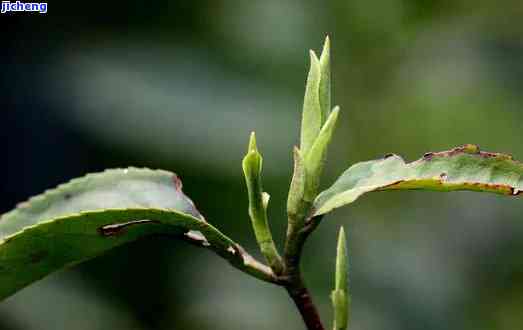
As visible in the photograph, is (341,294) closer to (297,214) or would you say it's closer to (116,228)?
Result: (297,214)

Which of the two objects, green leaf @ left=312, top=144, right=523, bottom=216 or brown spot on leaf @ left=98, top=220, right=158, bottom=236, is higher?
green leaf @ left=312, top=144, right=523, bottom=216

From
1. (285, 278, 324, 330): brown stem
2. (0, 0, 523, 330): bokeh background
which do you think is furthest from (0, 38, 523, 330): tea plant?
(0, 0, 523, 330): bokeh background

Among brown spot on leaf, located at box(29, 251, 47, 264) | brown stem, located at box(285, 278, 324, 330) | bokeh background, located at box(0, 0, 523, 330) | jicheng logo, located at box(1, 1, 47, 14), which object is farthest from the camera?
bokeh background, located at box(0, 0, 523, 330)

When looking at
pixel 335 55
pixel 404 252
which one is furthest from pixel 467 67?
pixel 404 252

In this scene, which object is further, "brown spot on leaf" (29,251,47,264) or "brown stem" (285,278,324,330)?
"brown spot on leaf" (29,251,47,264)

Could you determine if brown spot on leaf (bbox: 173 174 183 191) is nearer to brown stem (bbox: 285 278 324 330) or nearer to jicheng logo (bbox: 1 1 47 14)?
brown stem (bbox: 285 278 324 330)

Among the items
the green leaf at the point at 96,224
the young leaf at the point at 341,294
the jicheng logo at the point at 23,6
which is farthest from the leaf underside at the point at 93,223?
the jicheng logo at the point at 23,6

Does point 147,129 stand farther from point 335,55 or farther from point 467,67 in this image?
point 467,67

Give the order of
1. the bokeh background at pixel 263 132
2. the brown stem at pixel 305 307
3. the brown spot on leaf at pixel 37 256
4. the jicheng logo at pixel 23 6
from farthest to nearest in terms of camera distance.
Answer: the bokeh background at pixel 263 132 < the jicheng logo at pixel 23 6 < the brown spot on leaf at pixel 37 256 < the brown stem at pixel 305 307

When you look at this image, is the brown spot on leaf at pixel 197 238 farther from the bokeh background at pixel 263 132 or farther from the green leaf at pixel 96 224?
the bokeh background at pixel 263 132
